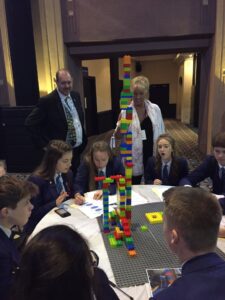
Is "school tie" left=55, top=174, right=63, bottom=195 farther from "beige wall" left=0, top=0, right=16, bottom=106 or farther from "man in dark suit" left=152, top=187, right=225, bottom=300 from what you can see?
"beige wall" left=0, top=0, right=16, bottom=106

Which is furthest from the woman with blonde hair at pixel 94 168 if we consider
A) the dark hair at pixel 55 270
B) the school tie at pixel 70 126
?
the dark hair at pixel 55 270

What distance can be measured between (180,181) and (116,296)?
58.7 inches

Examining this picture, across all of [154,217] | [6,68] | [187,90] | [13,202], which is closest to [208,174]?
[154,217]

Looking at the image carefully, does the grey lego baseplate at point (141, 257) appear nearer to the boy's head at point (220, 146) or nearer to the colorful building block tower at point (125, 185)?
the colorful building block tower at point (125, 185)

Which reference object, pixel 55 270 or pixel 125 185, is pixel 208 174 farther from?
pixel 55 270

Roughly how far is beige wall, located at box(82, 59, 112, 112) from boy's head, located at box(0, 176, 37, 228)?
23.0ft

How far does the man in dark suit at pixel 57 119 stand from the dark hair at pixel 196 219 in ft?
6.73

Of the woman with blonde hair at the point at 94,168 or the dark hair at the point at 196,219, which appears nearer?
the dark hair at the point at 196,219

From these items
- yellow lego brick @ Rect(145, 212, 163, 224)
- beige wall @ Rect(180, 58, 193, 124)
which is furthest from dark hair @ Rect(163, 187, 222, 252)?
beige wall @ Rect(180, 58, 193, 124)

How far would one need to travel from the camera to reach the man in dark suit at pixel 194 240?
73 cm

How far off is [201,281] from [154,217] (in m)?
0.86

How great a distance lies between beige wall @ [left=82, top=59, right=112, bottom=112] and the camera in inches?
328

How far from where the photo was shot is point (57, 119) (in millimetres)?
2789

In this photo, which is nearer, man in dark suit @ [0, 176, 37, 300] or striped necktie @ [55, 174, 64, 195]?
man in dark suit @ [0, 176, 37, 300]
